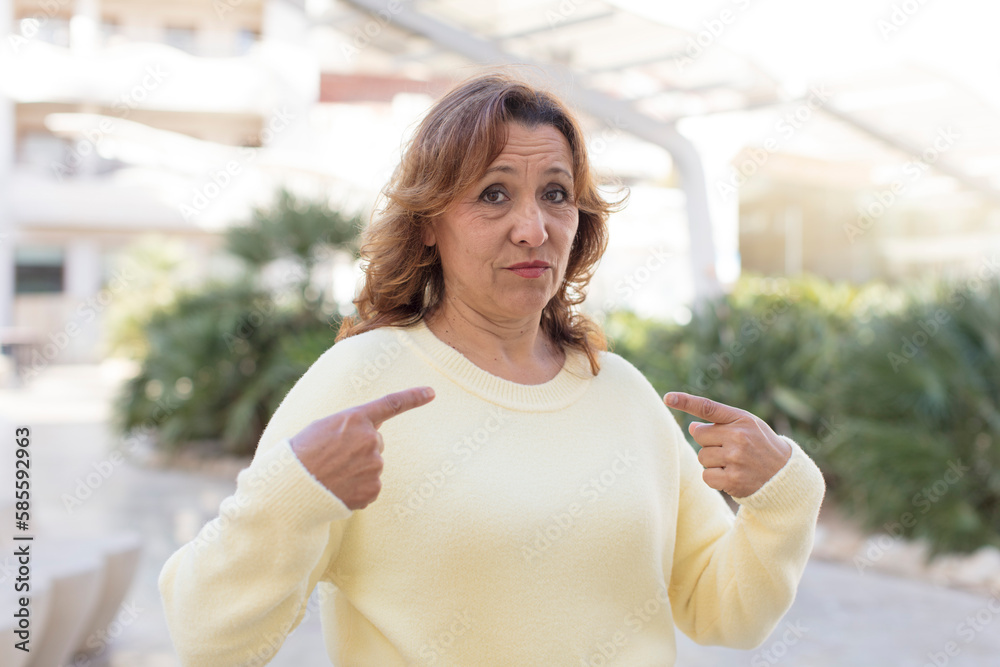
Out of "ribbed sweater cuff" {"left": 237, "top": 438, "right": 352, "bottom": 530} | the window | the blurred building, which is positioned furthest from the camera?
the window

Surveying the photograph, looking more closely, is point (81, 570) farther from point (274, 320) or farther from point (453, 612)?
point (274, 320)

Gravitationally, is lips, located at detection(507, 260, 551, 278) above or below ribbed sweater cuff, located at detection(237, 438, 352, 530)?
above

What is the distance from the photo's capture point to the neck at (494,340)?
169 centimetres

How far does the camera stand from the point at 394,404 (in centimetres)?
131

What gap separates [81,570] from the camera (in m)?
3.44

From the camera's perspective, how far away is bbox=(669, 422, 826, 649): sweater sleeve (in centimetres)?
158

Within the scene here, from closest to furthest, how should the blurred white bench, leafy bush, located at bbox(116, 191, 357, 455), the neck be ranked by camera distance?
the neck
the blurred white bench
leafy bush, located at bbox(116, 191, 357, 455)

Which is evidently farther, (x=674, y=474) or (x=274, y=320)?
(x=274, y=320)

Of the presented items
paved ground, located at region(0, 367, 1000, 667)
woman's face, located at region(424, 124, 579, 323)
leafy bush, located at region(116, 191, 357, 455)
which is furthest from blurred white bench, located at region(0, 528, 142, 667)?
leafy bush, located at region(116, 191, 357, 455)

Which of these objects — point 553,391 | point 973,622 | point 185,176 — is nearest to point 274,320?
point 973,622

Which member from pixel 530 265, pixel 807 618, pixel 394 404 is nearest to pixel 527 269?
pixel 530 265

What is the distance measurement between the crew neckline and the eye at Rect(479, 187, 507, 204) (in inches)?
10.3

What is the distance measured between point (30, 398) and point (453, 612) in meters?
14.9

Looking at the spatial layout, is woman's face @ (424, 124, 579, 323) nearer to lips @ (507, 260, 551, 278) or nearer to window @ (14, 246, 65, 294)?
lips @ (507, 260, 551, 278)
